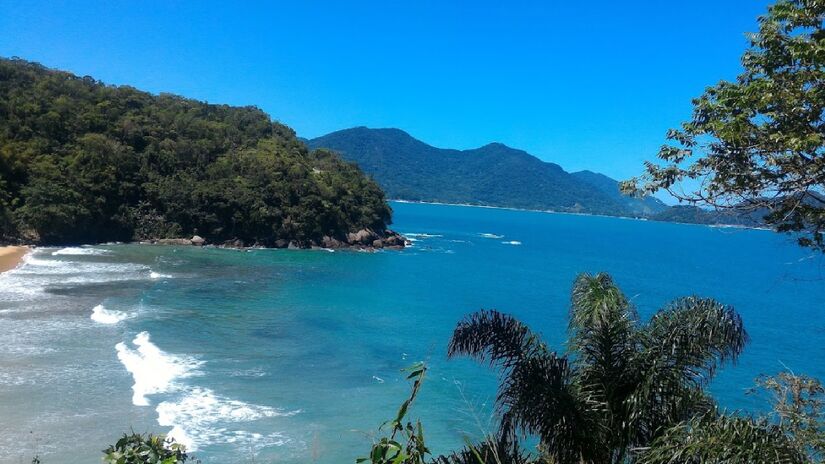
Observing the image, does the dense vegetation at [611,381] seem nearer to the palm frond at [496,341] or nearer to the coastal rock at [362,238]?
the palm frond at [496,341]

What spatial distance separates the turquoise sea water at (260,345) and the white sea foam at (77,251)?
19.0 inches

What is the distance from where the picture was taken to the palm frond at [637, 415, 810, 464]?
16.2 feet

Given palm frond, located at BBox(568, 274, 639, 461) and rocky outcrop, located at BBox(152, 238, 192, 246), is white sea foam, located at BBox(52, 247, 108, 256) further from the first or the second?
palm frond, located at BBox(568, 274, 639, 461)

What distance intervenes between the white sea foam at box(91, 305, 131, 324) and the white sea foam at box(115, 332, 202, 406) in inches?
141

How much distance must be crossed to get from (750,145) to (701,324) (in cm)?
273

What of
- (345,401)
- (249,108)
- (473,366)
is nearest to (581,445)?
(345,401)

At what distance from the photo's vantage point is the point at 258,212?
215ft

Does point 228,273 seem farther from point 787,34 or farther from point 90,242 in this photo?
point 787,34

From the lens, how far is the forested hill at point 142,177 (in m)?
53.8

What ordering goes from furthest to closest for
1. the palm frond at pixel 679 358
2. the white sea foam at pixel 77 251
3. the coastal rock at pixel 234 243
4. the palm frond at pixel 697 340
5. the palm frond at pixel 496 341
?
the coastal rock at pixel 234 243, the white sea foam at pixel 77 251, the palm frond at pixel 496 341, the palm frond at pixel 697 340, the palm frond at pixel 679 358

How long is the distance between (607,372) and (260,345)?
834 inches

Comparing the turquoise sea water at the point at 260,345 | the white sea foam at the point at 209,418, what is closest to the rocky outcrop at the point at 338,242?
the turquoise sea water at the point at 260,345

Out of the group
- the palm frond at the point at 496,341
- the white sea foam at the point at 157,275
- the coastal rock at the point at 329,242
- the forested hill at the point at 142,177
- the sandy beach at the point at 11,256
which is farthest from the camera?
the coastal rock at the point at 329,242

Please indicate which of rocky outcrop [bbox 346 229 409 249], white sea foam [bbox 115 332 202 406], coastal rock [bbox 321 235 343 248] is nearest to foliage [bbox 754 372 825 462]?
white sea foam [bbox 115 332 202 406]
